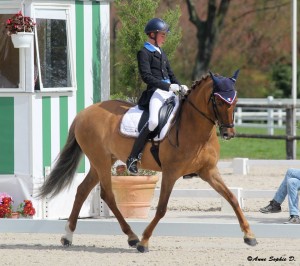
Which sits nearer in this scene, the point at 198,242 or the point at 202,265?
the point at 202,265

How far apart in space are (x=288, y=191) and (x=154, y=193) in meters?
2.23

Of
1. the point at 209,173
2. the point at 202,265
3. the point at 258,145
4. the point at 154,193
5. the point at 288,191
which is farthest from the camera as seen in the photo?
the point at 258,145

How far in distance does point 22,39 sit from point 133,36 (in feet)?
7.32

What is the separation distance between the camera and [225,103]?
8703mm

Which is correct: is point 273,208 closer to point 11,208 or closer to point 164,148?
point 164,148

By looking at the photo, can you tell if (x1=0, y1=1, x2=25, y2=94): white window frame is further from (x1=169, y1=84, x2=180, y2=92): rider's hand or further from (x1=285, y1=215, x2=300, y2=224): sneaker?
(x1=285, y1=215, x2=300, y2=224): sneaker

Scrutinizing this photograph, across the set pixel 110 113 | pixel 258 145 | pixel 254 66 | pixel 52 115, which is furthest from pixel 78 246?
pixel 254 66

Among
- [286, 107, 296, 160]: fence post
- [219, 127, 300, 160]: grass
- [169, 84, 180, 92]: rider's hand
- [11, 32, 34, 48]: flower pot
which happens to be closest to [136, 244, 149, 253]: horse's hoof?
[169, 84, 180, 92]: rider's hand

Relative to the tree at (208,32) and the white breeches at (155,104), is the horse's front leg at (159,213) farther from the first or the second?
the tree at (208,32)

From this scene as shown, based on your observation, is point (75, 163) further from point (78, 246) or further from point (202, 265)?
point (202, 265)

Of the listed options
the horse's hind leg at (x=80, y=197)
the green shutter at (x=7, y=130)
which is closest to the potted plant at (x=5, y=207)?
the green shutter at (x=7, y=130)

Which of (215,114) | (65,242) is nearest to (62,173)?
(65,242)

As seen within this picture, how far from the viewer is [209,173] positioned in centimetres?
910

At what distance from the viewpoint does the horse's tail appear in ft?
32.6
